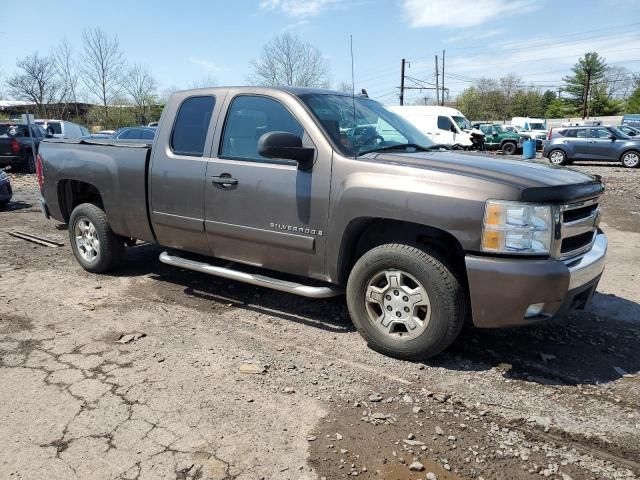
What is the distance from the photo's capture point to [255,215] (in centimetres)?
415

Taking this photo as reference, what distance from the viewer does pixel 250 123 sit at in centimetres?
434

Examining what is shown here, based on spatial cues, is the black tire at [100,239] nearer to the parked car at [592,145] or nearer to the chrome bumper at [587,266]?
the chrome bumper at [587,266]

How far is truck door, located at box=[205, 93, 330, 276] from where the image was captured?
3.88 m

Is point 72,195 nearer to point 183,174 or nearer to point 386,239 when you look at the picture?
point 183,174

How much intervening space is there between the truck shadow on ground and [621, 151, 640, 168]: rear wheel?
60.1 ft

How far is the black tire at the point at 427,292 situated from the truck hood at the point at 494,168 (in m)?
0.59

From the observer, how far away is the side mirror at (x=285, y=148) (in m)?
3.67

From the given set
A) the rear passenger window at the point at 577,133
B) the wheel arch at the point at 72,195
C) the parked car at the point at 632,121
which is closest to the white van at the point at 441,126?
the rear passenger window at the point at 577,133

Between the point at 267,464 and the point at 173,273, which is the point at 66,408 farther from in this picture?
the point at 173,273

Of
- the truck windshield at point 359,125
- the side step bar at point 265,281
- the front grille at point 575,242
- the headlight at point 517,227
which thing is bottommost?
the side step bar at point 265,281

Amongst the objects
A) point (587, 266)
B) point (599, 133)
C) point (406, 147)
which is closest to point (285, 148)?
point (406, 147)

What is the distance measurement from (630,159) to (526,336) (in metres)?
19.9

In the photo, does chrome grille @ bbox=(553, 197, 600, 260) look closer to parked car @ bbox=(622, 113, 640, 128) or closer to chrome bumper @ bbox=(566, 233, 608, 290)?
chrome bumper @ bbox=(566, 233, 608, 290)

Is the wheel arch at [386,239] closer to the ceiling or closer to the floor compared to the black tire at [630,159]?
closer to the ceiling
